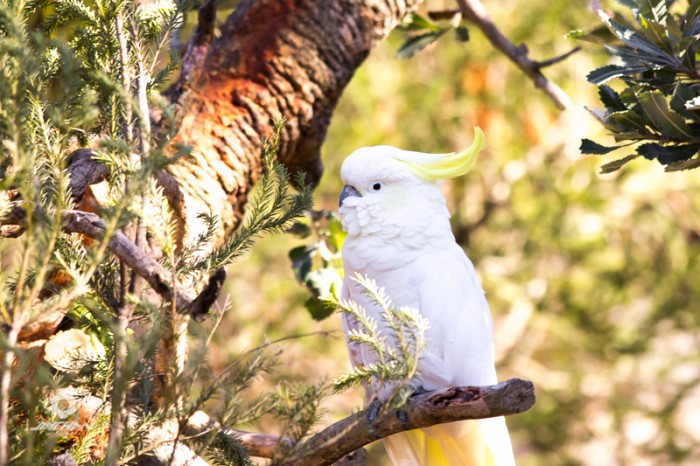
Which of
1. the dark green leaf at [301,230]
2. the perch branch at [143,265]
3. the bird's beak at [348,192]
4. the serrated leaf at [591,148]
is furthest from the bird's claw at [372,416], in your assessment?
the dark green leaf at [301,230]

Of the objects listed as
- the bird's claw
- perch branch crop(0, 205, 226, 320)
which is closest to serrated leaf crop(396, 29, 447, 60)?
the bird's claw

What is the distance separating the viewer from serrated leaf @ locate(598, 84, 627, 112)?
1.62m

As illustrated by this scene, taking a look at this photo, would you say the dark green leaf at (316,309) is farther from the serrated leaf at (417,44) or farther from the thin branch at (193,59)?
the serrated leaf at (417,44)

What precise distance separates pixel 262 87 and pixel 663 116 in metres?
1.06

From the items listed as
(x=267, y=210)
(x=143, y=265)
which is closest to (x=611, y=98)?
(x=267, y=210)

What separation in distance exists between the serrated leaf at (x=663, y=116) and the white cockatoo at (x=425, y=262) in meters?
0.36

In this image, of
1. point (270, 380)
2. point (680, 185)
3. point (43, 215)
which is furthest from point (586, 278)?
point (43, 215)

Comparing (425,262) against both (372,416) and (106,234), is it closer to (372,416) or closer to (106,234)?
(372,416)

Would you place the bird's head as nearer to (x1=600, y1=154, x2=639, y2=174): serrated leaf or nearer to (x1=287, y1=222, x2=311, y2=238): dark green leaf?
(x1=600, y1=154, x2=639, y2=174): serrated leaf

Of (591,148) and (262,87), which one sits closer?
(591,148)

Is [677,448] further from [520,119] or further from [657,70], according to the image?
[657,70]

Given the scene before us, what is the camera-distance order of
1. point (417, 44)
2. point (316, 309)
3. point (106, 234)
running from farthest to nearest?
Answer: 1. point (417, 44)
2. point (316, 309)
3. point (106, 234)

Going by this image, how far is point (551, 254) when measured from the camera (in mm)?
4969

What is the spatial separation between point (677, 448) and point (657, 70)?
3.67m
